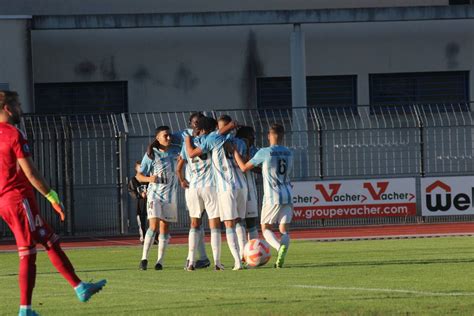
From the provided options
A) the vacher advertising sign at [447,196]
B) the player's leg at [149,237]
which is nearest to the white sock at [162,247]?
the player's leg at [149,237]

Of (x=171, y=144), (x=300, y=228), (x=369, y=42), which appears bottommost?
(x=300, y=228)

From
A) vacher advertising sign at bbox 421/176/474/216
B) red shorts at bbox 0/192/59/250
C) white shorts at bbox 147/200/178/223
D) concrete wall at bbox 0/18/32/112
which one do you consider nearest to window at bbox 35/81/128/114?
concrete wall at bbox 0/18/32/112

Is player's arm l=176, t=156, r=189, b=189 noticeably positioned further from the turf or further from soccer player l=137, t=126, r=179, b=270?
the turf

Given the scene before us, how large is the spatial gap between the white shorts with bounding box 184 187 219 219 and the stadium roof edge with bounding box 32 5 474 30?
15.7 m

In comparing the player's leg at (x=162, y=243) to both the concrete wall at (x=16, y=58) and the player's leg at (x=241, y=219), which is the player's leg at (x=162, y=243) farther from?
the concrete wall at (x=16, y=58)

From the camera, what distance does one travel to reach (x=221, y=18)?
103 feet

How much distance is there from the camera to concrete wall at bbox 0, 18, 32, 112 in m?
30.7

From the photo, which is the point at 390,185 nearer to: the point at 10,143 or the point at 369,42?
the point at 369,42

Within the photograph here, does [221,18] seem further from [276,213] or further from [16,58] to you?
[276,213]

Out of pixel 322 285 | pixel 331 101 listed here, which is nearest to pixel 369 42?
pixel 331 101

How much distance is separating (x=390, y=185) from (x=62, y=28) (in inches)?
364

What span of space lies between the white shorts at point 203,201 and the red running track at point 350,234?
8.98 meters

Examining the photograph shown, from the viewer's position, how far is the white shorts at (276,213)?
1634 centimetres

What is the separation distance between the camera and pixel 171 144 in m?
16.9
